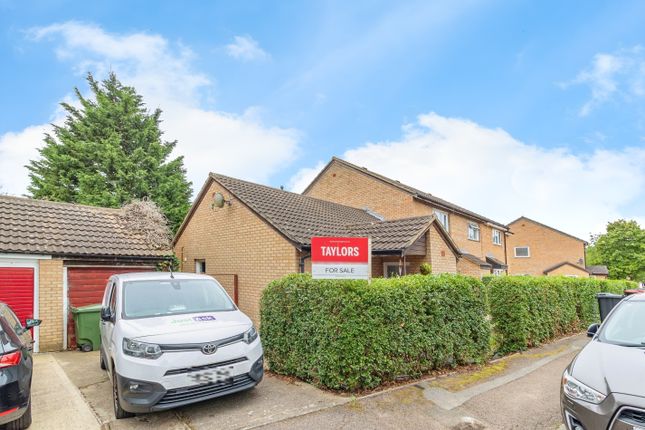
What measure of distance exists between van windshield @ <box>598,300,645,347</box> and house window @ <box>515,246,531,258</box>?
36315 mm

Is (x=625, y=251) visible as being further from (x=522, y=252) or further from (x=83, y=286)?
(x=83, y=286)

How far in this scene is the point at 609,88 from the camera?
11328 mm

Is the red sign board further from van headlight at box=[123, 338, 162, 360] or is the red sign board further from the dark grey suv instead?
the dark grey suv

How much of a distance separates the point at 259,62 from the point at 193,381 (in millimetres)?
9576

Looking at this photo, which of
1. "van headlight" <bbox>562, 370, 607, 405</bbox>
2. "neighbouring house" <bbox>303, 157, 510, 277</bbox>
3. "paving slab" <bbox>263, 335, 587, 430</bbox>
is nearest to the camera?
"van headlight" <bbox>562, 370, 607, 405</bbox>

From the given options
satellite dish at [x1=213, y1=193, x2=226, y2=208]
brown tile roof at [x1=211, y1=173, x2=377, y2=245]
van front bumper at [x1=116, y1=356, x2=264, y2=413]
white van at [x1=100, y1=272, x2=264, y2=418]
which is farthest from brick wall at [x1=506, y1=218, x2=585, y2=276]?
van front bumper at [x1=116, y1=356, x2=264, y2=413]

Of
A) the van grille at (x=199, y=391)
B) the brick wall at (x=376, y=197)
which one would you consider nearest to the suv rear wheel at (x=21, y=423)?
the van grille at (x=199, y=391)

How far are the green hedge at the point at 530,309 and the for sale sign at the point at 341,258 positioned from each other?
15.3 ft

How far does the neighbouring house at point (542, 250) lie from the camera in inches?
1326

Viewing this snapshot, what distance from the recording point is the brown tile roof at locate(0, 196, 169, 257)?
915 cm

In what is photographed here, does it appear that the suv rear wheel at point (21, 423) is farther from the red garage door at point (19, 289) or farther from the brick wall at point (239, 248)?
the brick wall at point (239, 248)

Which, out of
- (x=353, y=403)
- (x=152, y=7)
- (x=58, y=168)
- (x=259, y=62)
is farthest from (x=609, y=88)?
(x=58, y=168)

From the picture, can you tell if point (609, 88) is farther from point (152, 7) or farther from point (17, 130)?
point (17, 130)

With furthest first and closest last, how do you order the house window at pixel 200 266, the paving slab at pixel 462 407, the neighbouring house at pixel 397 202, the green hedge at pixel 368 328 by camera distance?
the neighbouring house at pixel 397 202 < the house window at pixel 200 266 < the green hedge at pixel 368 328 < the paving slab at pixel 462 407
